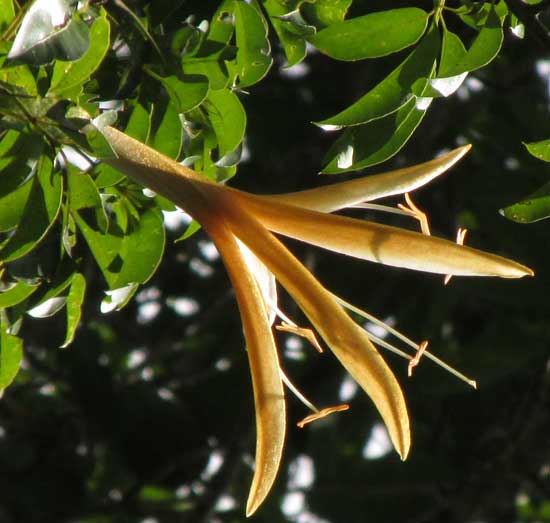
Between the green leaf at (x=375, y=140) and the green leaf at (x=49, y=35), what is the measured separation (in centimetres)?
35

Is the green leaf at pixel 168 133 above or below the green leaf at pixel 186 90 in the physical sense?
below

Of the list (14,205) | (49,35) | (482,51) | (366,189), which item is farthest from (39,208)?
(482,51)

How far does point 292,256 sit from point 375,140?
0.67 feet

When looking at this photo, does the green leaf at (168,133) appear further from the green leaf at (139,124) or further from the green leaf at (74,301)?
the green leaf at (74,301)

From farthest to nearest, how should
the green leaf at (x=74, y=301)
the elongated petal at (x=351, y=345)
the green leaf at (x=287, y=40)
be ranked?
1. the green leaf at (x=74, y=301)
2. the green leaf at (x=287, y=40)
3. the elongated petal at (x=351, y=345)

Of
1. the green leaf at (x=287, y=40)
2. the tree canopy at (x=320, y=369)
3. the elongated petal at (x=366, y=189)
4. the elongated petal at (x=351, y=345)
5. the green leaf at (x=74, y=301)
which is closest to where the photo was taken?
the elongated petal at (x=351, y=345)

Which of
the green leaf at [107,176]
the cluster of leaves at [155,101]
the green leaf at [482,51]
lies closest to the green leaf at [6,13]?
the cluster of leaves at [155,101]

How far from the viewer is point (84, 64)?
4.07 feet

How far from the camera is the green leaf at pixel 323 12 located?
138 cm

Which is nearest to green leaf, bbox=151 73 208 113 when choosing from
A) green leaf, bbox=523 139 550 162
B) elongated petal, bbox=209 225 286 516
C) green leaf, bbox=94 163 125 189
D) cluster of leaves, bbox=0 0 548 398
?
cluster of leaves, bbox=0 0 548 398

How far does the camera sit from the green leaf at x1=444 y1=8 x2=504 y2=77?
1.31 m

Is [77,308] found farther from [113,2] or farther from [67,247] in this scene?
[113,2]

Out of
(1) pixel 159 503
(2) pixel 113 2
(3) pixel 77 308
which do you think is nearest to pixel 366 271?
(1) pixel 159 503

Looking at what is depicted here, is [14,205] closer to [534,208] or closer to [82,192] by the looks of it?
[82,192]
